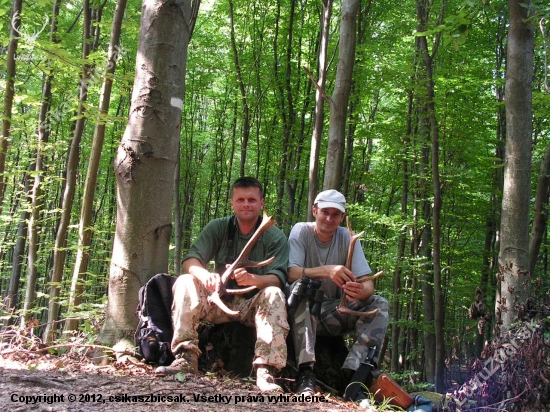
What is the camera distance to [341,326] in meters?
4.27

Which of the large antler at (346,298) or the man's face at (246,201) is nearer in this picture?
the large antler at (346,298)

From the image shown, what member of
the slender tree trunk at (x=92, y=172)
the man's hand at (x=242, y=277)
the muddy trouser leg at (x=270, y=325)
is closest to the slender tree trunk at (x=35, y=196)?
the slender tree trunk at (x=92, y=172)

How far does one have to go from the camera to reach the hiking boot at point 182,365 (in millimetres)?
3216

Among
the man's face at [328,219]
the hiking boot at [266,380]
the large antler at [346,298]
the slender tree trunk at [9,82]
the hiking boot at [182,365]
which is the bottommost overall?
the hiking boot at [266,380]

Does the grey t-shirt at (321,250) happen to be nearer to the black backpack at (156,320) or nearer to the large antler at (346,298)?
the large antler at (346,298)

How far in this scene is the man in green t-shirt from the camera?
3.43m

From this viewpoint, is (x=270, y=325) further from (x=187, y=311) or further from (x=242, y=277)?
(x=187, y=311)

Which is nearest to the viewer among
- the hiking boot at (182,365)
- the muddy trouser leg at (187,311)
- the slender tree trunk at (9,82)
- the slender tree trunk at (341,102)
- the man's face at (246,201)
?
the hiking boot at (182,365)

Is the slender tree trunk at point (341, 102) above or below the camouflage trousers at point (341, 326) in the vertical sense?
above

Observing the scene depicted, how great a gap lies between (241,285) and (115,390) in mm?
1328

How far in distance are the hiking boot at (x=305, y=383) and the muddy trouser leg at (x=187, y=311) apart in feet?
2.59

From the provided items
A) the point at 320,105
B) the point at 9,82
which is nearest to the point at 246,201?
the point at 320,105

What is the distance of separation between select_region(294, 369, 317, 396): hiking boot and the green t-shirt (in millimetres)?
795

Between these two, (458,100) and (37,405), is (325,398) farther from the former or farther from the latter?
(458,100)
